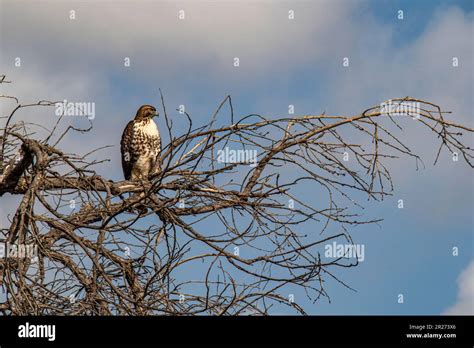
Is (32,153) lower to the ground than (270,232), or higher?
higher

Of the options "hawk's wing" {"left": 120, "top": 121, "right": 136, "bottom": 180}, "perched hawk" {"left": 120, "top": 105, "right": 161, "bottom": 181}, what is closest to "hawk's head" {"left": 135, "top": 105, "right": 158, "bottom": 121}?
"perched hawk" {"left": 120, "top": 105, "right": 161, "bottom": 181}

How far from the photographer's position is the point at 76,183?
580cm

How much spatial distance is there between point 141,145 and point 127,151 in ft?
0.69

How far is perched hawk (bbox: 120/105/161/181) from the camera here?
30.8 feet

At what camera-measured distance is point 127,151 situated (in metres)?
9.52

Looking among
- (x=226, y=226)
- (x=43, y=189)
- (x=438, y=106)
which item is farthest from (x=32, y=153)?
(x=438, y=106)

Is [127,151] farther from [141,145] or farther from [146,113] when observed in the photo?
[146,113]

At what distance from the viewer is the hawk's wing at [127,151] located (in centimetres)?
943
